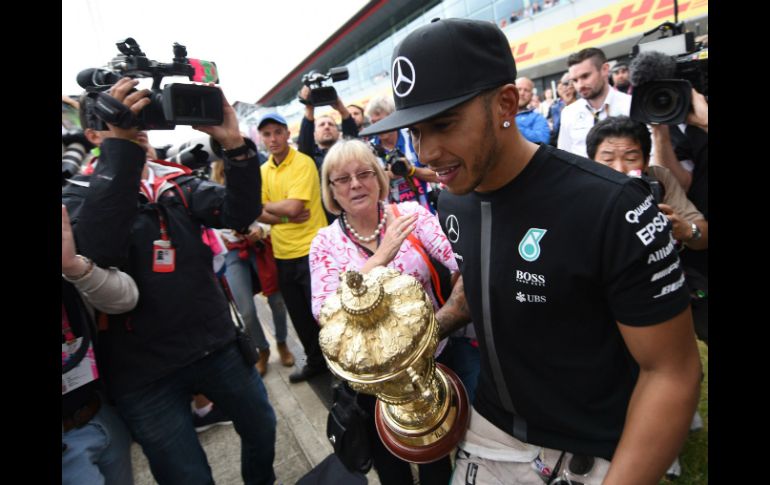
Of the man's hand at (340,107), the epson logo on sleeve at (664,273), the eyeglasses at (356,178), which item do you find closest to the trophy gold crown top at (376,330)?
the epson logo on sleeve at (664,273)

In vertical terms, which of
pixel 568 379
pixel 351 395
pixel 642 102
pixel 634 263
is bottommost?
pixel 351 395

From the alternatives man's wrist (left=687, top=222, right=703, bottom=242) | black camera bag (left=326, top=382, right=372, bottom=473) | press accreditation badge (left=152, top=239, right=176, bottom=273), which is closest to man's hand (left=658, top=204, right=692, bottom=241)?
man's wrist (left=687, top=222, right=703, bottom=242)

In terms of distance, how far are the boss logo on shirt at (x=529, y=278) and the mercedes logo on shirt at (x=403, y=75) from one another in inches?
23.4

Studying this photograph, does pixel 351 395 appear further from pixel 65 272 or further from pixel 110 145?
pixel 110 145

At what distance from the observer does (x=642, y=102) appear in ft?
6.75

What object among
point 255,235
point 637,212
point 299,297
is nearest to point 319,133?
point 255,235

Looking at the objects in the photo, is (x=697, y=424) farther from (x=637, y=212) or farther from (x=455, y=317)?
(x=637, y=212)

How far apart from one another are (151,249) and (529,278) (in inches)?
65.4

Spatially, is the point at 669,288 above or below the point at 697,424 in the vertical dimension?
above

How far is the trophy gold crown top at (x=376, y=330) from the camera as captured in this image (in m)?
1.13

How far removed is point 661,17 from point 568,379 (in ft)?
44.3

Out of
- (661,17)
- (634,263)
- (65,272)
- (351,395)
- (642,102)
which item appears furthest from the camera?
(661,17)

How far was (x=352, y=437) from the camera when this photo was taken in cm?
165
